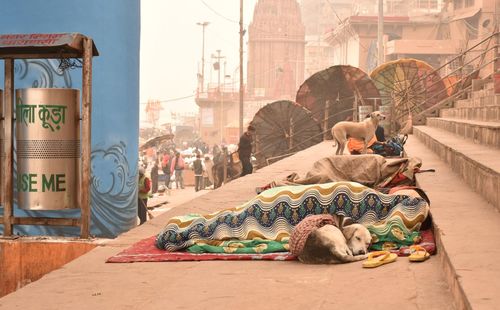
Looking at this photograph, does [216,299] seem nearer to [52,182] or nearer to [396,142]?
[52,182]

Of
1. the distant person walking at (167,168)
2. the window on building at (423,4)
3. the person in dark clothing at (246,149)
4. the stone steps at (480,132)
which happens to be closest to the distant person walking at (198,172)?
the distant person walking at (167,168)

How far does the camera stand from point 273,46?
103 m

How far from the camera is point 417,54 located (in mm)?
55094

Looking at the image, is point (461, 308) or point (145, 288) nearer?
point (461, 308)

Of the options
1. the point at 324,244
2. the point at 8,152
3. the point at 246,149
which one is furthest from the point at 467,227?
the point at 246,149

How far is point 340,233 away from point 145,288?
123cm

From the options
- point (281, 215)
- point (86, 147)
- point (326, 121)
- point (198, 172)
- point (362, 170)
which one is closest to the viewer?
point (281, 215)

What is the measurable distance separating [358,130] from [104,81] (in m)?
4.08

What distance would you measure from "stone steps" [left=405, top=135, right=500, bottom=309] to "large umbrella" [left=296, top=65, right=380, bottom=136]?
1580 cm

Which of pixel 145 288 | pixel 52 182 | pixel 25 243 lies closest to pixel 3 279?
pixel 25 243

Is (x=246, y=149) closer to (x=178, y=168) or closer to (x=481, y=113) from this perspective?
(x=481, y=113)

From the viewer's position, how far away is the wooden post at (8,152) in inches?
293

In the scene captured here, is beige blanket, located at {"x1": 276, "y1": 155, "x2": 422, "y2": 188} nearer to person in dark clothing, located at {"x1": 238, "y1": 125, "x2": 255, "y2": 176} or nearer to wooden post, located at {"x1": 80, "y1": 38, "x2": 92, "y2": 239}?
wooden post, located at {"x1": 80, "y1": 38, "x2": 92, "y2": 239}

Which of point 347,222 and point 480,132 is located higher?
point 480,132
